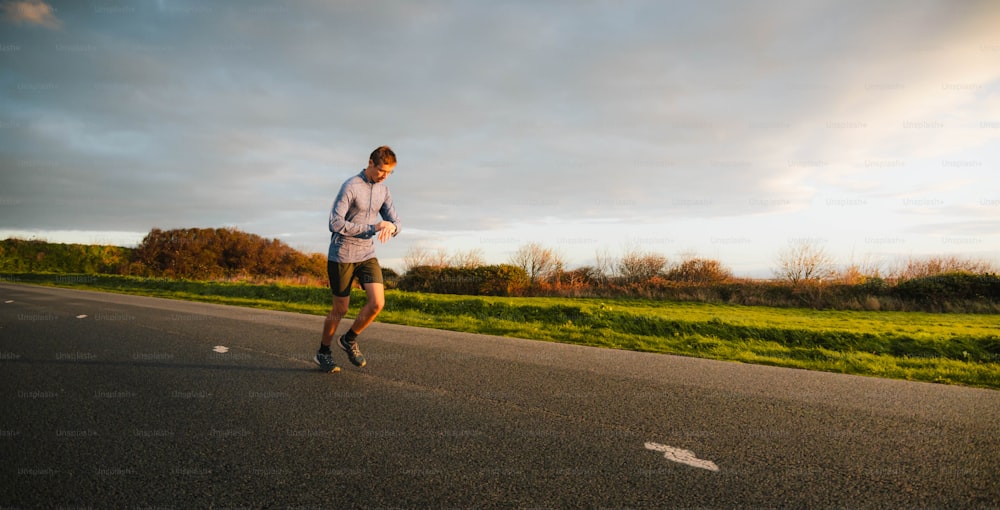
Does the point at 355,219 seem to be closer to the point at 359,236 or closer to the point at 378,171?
the point at 359,236

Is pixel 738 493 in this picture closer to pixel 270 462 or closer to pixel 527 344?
pixel 270 462

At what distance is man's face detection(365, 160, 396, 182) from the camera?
18.9ft

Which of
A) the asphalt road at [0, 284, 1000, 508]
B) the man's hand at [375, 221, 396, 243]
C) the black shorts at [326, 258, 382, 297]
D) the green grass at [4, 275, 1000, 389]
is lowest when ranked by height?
the asphalt road at [0, 284, 1000, 508]

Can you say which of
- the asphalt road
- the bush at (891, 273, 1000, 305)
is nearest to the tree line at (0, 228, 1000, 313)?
the bush at (891, 273, 1000, 305)

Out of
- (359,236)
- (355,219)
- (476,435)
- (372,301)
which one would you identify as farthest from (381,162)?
(476,435)

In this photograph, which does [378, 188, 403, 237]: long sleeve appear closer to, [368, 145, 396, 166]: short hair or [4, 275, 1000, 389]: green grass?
[368, 145, 396, 166]: short hair

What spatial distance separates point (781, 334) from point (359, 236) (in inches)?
365

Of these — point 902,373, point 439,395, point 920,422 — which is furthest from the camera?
point 902,373

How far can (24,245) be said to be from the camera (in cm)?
5794

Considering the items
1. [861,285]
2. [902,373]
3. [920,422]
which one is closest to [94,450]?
[920,422]

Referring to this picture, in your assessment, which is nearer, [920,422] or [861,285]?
[920,422]

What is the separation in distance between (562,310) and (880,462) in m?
10.9

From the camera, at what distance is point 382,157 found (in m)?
5.75

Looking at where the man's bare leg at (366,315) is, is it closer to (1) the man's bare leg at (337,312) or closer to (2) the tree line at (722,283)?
(1) the man's bare leg at (337,312)
